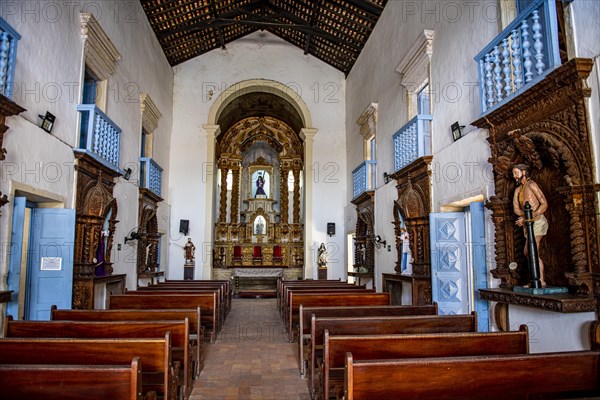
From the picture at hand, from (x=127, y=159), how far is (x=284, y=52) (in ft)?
25.0

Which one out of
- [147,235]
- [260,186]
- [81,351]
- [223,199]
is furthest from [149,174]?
[81,351]

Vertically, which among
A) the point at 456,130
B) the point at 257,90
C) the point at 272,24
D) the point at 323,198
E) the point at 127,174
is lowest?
the point at 127,174

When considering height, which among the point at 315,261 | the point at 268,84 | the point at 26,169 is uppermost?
the point at 268,84

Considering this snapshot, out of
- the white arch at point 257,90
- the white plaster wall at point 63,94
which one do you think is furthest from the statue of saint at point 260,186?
the white plaster wall at point 63,94

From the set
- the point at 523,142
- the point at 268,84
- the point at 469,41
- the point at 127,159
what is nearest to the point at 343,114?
the point at 268,84

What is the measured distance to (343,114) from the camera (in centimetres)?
1522

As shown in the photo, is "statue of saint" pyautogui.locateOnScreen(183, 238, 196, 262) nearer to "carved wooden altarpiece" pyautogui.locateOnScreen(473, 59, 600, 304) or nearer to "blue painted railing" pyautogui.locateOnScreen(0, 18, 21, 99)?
"blue painted railing" pyautogui.locateOnScreen(0, 18, 21, 99)

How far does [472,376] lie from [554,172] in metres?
2.77

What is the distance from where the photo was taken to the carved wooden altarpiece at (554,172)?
377 centimetres

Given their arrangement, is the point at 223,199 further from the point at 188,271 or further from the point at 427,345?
the point at 427,345

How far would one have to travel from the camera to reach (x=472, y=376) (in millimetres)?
2654

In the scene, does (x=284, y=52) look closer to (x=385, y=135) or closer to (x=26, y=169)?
(x=385, y=135)

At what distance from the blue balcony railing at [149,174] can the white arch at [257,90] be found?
3.42 meters

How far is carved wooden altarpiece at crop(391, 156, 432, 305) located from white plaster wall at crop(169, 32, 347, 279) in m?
6.25
